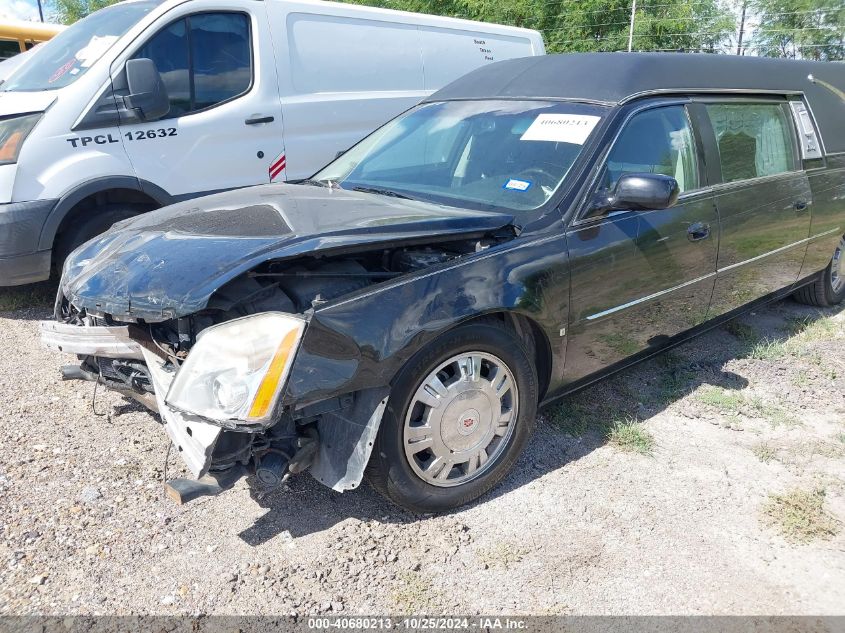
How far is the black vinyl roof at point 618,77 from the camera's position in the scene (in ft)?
11.5

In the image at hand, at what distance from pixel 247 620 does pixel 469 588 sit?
785mm

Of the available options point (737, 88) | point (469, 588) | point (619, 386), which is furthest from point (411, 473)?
point (737, 88)

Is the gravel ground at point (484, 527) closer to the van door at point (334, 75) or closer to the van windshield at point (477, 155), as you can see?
the van windshield at point (477, 155)

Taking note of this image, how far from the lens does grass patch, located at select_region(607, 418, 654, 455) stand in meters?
3.43

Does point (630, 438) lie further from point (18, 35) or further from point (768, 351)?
point (18, 35)

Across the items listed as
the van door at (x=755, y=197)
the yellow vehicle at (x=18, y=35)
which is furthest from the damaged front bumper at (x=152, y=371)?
the yellow vehicle at (x=18, y=35)

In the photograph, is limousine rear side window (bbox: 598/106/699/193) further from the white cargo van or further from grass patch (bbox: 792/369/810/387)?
the white cargo van

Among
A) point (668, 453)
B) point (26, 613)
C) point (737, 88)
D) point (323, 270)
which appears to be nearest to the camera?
point (26, 613)

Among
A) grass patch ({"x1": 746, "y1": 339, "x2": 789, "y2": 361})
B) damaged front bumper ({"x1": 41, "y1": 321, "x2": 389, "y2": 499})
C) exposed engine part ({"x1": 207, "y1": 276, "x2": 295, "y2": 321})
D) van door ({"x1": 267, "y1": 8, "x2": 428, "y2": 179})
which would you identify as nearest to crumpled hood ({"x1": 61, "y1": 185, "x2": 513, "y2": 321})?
exposed engine part ({"x1": 207, "y1": 276, "x2": 295, "y2": 321})

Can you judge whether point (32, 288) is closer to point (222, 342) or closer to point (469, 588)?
point (222, 342)

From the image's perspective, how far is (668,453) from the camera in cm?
342

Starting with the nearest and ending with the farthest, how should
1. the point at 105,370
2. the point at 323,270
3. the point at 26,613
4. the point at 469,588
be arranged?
the point at 26,613 < the point at 469,588 < the point at 323,270 < the point at 105,370

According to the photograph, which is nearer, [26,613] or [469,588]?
[26,613]

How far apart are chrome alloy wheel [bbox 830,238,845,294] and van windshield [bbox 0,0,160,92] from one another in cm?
571
